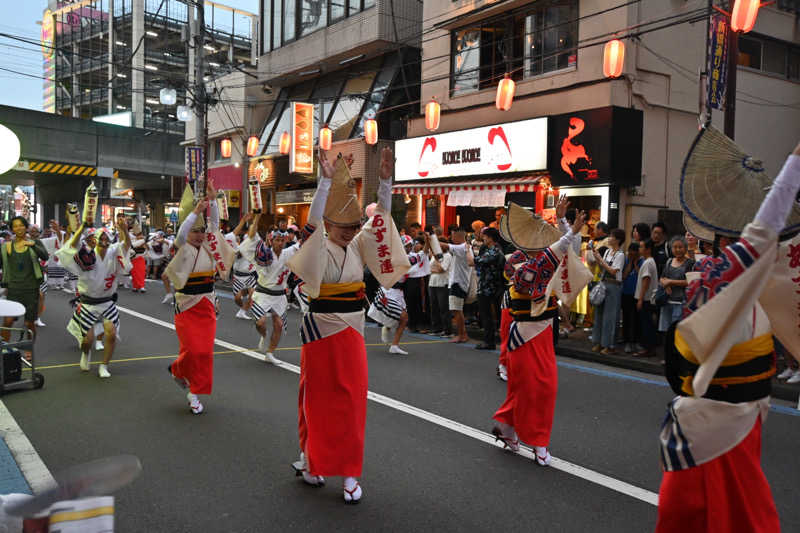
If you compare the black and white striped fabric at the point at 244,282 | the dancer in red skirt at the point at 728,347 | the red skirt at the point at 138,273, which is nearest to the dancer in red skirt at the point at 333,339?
the dancer in red skirt at the point at 728,347

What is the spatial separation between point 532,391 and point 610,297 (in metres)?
4.95

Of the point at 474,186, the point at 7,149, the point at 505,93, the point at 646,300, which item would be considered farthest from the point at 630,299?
the point at 7,149

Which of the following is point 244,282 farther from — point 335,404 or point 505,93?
point 335,404

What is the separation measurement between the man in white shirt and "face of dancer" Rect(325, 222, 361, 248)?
20.1ft

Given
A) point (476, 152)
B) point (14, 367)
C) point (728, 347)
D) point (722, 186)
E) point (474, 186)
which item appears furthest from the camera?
point (476, 152)

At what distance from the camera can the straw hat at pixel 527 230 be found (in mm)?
5305

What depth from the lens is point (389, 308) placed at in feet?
31.6

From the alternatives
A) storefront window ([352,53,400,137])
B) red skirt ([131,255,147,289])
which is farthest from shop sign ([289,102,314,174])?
red skirt ([131,255,147,289])

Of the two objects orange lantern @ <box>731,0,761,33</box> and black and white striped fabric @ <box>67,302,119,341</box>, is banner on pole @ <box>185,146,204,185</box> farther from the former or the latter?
orange lantern @ <box>731,0,761,33</box>

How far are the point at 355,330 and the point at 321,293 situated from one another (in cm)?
34

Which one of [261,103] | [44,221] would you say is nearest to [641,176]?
[261,103]

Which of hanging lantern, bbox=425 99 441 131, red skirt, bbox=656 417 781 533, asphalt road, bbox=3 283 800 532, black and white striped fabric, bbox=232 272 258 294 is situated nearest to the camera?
red skirt, bbox=656 417 781 533

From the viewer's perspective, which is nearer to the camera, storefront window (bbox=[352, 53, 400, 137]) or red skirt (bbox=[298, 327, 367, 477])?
red skirt (bbox=[298, 327, 367, 477])

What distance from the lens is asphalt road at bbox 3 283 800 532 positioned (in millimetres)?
3809
